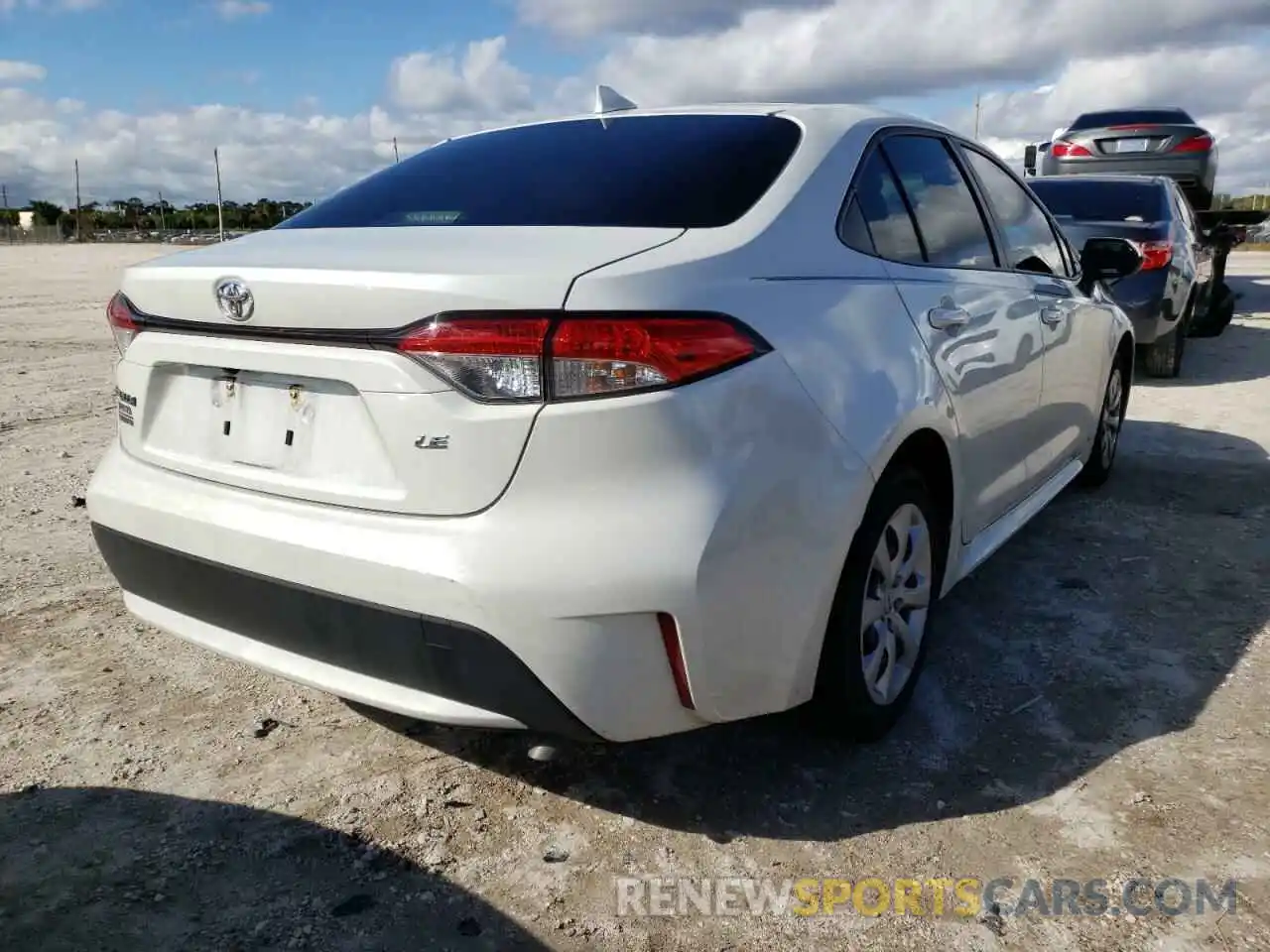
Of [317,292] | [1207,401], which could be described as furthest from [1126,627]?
[1207,401]

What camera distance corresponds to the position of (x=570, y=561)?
1.96m

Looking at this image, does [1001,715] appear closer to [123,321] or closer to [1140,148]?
[123,321]

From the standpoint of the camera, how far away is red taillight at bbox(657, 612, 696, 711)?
78.3 inches

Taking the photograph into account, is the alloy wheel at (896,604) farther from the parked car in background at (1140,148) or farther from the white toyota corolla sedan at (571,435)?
the parked car in background at (1140,148)

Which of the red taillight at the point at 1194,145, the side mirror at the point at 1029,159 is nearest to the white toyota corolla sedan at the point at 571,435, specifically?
the red taillight at the point at 1194,145

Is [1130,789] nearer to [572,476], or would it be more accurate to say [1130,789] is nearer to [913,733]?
[913,733]

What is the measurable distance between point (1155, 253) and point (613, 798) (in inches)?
268

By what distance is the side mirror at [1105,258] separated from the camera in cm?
431

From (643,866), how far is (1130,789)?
1.21 m

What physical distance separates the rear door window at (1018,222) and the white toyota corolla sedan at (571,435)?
0.85 m

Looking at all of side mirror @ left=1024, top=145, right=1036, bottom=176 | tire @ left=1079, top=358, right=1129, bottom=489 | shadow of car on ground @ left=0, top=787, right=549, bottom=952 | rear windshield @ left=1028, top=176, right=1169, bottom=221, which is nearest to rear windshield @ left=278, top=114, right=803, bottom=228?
shadow of car on ground @ left=0, top=787, right=549, bottom=952

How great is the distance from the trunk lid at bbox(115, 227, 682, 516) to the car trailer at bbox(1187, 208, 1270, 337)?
32.1ft

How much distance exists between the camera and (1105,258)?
14.1ft

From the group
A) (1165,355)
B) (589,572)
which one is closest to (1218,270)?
(1165,355)
